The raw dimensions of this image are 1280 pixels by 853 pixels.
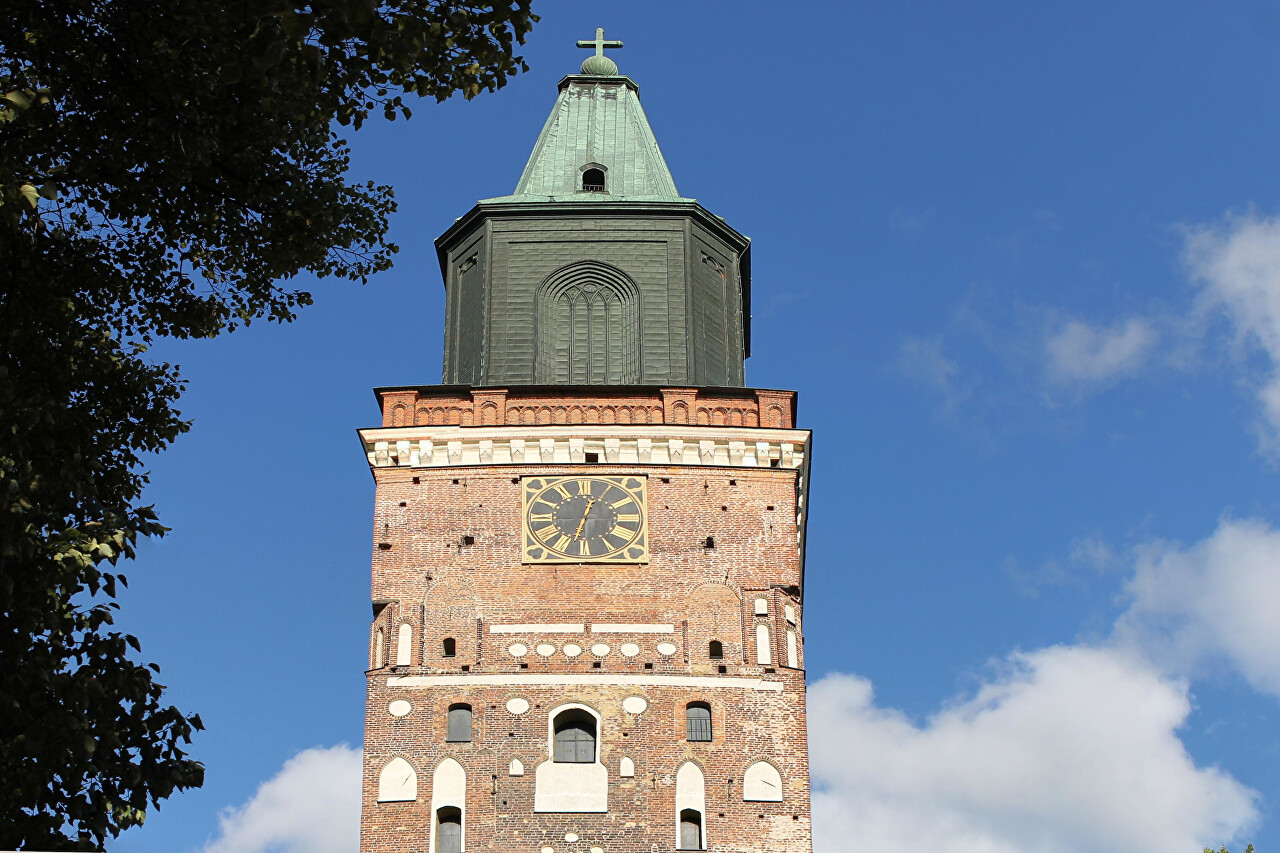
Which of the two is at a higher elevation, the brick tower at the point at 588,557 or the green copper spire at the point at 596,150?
the green copper spire at the point at 596,150

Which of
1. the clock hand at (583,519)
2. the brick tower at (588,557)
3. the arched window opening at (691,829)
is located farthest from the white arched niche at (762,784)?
the clock hand at (583,519)

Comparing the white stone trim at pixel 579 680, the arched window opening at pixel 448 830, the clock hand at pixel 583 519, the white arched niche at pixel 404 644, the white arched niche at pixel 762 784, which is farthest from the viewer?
the clock hand at pixel 583 519

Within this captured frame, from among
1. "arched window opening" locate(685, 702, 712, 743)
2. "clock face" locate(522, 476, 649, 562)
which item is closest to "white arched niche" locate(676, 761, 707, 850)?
"arched window opening" locate(685, 702, 712, 743)

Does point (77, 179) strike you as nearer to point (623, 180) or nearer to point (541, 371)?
point (541, 371)

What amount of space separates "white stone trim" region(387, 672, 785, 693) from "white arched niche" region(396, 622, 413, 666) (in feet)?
1.04

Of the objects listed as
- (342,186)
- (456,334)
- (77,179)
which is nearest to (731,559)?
(456,334)

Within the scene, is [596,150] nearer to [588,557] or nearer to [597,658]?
[588,557]

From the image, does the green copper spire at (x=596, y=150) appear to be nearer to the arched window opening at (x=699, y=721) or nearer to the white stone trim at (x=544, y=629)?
the white stone trim at (x=544, y=629)

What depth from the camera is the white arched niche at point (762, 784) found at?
28297mm

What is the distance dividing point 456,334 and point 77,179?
65.7ft

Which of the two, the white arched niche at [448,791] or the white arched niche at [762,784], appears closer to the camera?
the white arched niche at [448,791]

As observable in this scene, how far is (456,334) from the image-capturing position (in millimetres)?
34375

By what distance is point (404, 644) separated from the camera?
29750mm

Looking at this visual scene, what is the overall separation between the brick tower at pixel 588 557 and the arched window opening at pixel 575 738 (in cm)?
4
